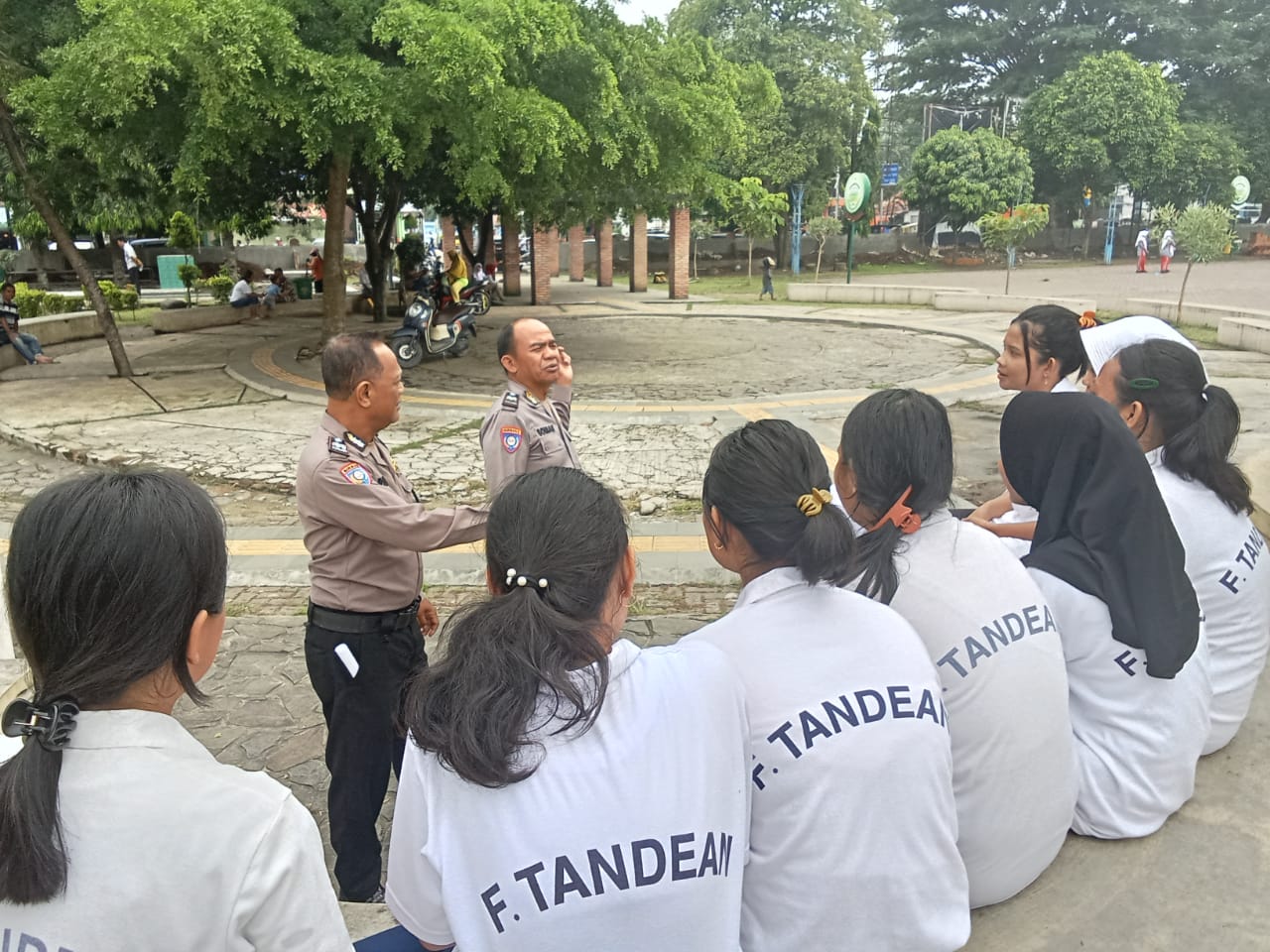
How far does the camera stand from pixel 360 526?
2588 millimetres

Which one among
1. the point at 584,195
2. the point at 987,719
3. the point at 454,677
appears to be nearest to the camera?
the point at 454,677

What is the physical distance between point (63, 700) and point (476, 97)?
8.93 meters

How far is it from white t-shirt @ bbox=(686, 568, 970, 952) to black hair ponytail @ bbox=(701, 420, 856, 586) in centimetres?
11

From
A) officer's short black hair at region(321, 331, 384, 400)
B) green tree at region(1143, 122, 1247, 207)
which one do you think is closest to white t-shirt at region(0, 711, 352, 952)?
officer's short black hair at region(321, 331, 384, 400)

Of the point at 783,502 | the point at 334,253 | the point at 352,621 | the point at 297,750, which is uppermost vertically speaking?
the point at 334,253

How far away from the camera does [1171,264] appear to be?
114ft

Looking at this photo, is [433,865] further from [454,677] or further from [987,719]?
[987,719]

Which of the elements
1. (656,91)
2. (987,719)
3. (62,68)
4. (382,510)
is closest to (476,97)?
(656,91)

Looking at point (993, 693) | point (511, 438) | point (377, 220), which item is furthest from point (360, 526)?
point (377, 220)

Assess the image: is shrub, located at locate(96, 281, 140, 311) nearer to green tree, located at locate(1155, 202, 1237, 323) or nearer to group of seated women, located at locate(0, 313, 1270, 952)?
green tree, located at locate(1155, 202, 1237, 323)

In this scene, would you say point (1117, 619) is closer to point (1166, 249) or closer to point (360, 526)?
point (360, 526)

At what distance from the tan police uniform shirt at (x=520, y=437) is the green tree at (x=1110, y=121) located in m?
37.6

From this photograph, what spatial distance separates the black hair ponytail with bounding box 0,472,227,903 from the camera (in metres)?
1.19

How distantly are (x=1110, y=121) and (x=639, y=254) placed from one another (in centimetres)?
2010
